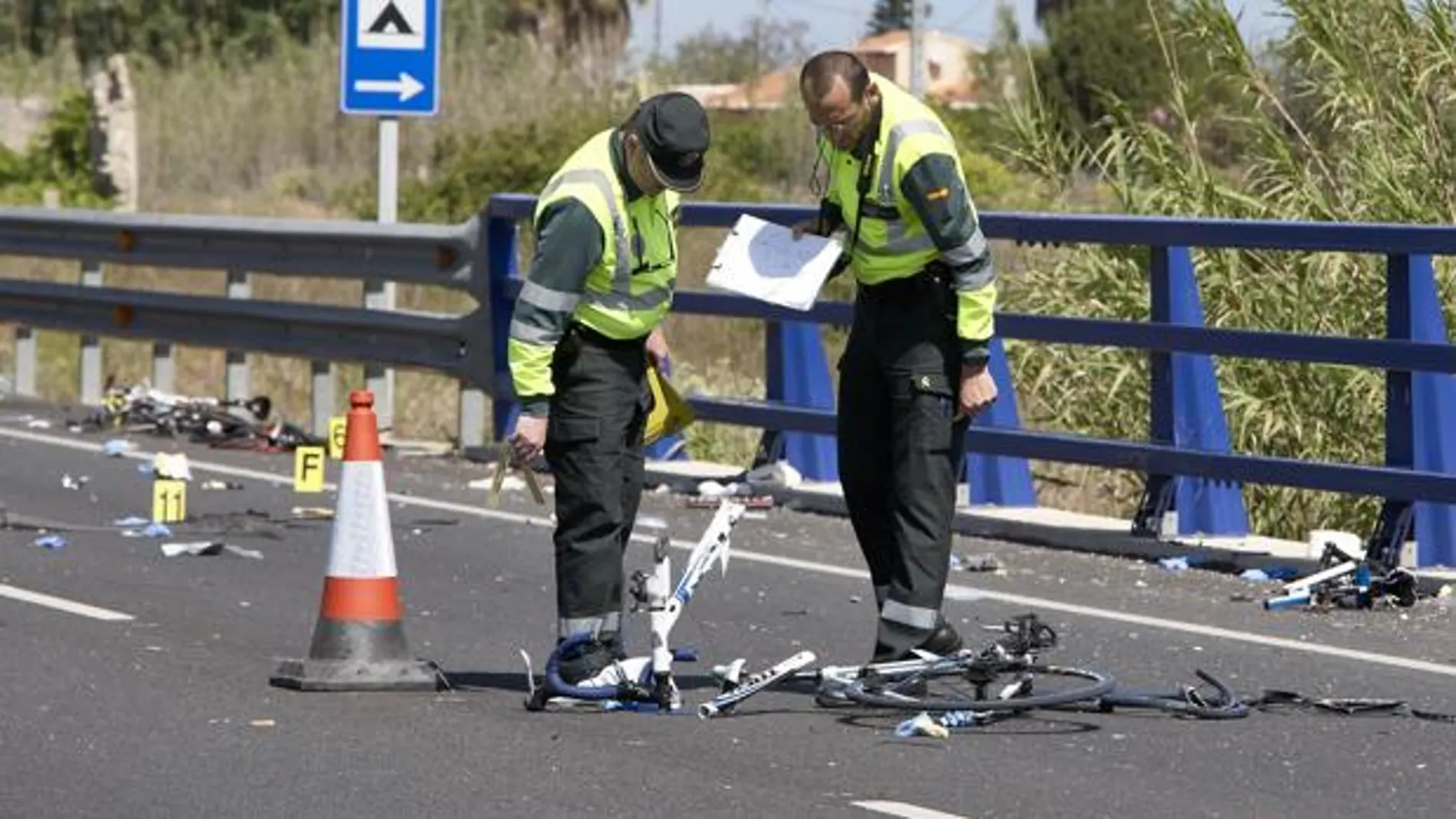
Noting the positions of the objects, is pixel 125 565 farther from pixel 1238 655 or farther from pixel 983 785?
pixel 983 785

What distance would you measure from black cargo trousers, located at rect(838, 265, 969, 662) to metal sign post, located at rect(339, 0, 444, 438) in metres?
8.75

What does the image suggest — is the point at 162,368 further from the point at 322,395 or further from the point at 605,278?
the point at 605,278

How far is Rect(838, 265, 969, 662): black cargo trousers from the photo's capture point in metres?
9.27

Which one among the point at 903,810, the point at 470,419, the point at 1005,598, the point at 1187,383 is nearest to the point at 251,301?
the point at 470,419

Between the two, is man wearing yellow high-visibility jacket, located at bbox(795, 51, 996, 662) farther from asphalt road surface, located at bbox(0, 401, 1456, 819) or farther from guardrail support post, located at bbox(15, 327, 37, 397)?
guardrail support post, located at bbox(15, 327, 37, 397)

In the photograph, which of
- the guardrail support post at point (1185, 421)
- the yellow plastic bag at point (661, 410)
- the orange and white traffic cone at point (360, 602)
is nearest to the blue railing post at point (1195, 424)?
the guardrail support post at point (1185, 421)

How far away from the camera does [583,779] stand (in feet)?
26.4

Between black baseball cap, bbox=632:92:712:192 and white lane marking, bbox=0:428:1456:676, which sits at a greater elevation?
black baseball cap, bbox=632:92:712:192

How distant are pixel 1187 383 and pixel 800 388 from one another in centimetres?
236

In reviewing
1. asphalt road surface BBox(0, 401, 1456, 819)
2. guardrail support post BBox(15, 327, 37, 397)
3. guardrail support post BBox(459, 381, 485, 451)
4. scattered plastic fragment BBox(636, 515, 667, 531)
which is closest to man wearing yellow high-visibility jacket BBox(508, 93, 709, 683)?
asphalt road surface BBox(0, 401, 1456, 819)

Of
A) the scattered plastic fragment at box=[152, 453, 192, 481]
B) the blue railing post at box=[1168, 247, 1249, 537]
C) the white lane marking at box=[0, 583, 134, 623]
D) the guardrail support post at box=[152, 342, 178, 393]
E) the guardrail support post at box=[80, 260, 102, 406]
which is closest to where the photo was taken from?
the white lane marking at box=[0, 583, 134, 623]

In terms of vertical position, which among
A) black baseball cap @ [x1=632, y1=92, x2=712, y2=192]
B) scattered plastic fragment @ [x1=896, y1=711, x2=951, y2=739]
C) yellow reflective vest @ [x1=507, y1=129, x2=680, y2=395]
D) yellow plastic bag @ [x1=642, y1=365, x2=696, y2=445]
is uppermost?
black baseball cap @ [x1=632, y1=92, x2=712, y2=192]

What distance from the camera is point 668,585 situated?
9.00m

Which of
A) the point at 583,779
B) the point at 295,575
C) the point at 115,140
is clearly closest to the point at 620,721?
the point at 583,779
